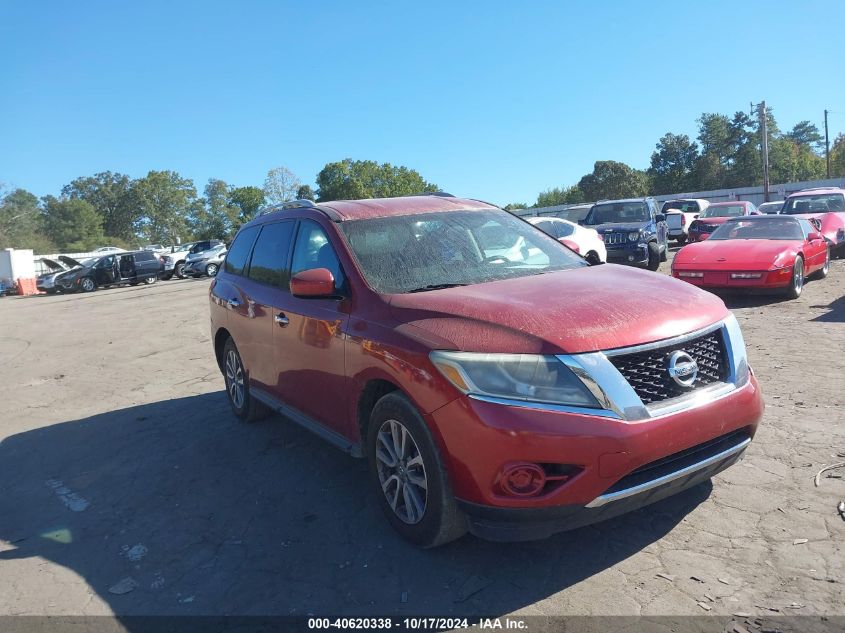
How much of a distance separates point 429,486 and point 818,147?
431 ft

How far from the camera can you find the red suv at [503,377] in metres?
2.70

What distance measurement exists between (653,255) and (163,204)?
4390 inches

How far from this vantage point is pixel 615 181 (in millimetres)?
80312

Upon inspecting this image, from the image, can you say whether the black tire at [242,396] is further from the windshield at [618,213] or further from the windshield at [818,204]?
the windshield at [818,204]

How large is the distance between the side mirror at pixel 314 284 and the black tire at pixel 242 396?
2.02 m

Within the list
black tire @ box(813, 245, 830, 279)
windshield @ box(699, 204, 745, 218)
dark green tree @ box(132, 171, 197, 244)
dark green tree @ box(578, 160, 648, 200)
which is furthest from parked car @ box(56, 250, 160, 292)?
dark green tree @ box(132, 171, 197, 244)

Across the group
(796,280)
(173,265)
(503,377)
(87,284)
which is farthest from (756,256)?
(173,265)

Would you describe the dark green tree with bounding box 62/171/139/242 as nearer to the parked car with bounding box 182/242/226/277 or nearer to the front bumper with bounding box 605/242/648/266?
the parked car with bounding box 182/242/226/277

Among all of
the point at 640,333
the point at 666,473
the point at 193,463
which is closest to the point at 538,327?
the point at 640,333

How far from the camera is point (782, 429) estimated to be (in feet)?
14.8

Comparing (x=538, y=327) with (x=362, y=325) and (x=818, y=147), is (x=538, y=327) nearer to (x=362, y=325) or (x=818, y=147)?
(x=362, y=325)

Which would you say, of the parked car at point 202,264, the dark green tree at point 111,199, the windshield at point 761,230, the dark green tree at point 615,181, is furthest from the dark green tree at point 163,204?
the windshield at point 761,230

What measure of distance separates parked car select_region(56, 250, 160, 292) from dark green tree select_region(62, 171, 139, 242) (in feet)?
296

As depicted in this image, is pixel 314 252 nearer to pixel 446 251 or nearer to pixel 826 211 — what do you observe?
pixel 446 251
